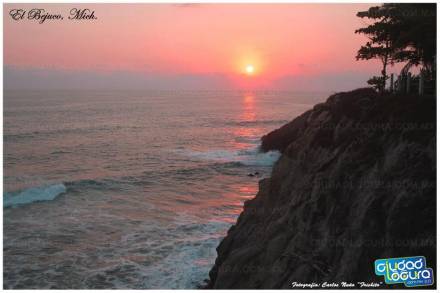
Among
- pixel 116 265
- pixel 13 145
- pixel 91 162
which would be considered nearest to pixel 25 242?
pixel 116 265

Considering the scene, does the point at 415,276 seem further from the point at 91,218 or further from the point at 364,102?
the point at 91,218

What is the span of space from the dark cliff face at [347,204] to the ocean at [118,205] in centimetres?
403

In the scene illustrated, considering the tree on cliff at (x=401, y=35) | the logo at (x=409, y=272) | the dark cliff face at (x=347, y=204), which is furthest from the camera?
the tree on cliff at (x=401, y=35)

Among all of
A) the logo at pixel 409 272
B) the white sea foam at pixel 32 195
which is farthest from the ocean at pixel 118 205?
the logo at pixel 409 272

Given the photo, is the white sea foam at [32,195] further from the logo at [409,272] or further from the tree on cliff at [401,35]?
the logo at [409,272]

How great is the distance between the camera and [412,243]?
11.7 meters

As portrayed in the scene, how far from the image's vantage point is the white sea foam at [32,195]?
32.3 metres

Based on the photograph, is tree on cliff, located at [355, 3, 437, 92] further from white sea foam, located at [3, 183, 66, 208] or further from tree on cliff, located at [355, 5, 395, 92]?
white sea foam, located at [3, 183, 66, 208]

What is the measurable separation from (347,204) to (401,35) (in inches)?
388

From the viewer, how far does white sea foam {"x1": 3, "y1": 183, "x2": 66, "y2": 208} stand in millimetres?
32344

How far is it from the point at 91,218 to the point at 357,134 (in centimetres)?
1884

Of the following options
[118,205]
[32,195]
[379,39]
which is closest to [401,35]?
[379,39]

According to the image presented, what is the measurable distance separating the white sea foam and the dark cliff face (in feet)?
60.7

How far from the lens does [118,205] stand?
104ft
